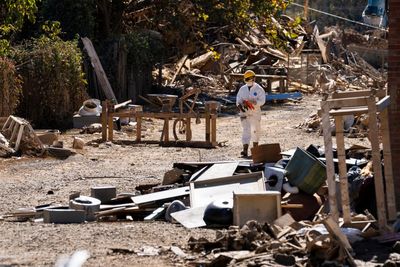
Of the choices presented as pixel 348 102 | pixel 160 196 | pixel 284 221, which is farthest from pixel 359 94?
pixel 160 196

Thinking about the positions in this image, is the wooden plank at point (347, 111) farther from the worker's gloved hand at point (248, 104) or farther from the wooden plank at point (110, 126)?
the wooden plank at point (110, 126)

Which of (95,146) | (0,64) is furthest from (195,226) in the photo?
(0,64)

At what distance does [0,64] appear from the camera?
26.3 meters

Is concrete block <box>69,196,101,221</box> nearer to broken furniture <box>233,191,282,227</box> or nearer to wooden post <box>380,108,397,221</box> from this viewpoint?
broken furniture <box>233,191,282,227</box>

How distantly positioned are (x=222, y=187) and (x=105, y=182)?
4.56m

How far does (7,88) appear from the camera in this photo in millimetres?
26688

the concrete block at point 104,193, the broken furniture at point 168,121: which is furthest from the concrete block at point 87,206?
the broken furniture at point 168,121

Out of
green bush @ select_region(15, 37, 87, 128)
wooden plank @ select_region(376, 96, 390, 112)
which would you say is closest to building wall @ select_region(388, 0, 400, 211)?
wooden plank @ select_region(376, 96, 390, 112)

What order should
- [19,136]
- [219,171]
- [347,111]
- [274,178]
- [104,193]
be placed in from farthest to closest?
[19,136], [219,171], [104,193], [274,178], [347,111]

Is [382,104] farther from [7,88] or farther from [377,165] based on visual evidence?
[7,88]

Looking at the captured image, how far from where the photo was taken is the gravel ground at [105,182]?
38.0 ft

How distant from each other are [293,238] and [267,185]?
338cm

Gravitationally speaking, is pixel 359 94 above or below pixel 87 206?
above

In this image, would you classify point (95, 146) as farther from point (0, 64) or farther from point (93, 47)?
Result: point (93, 47)
